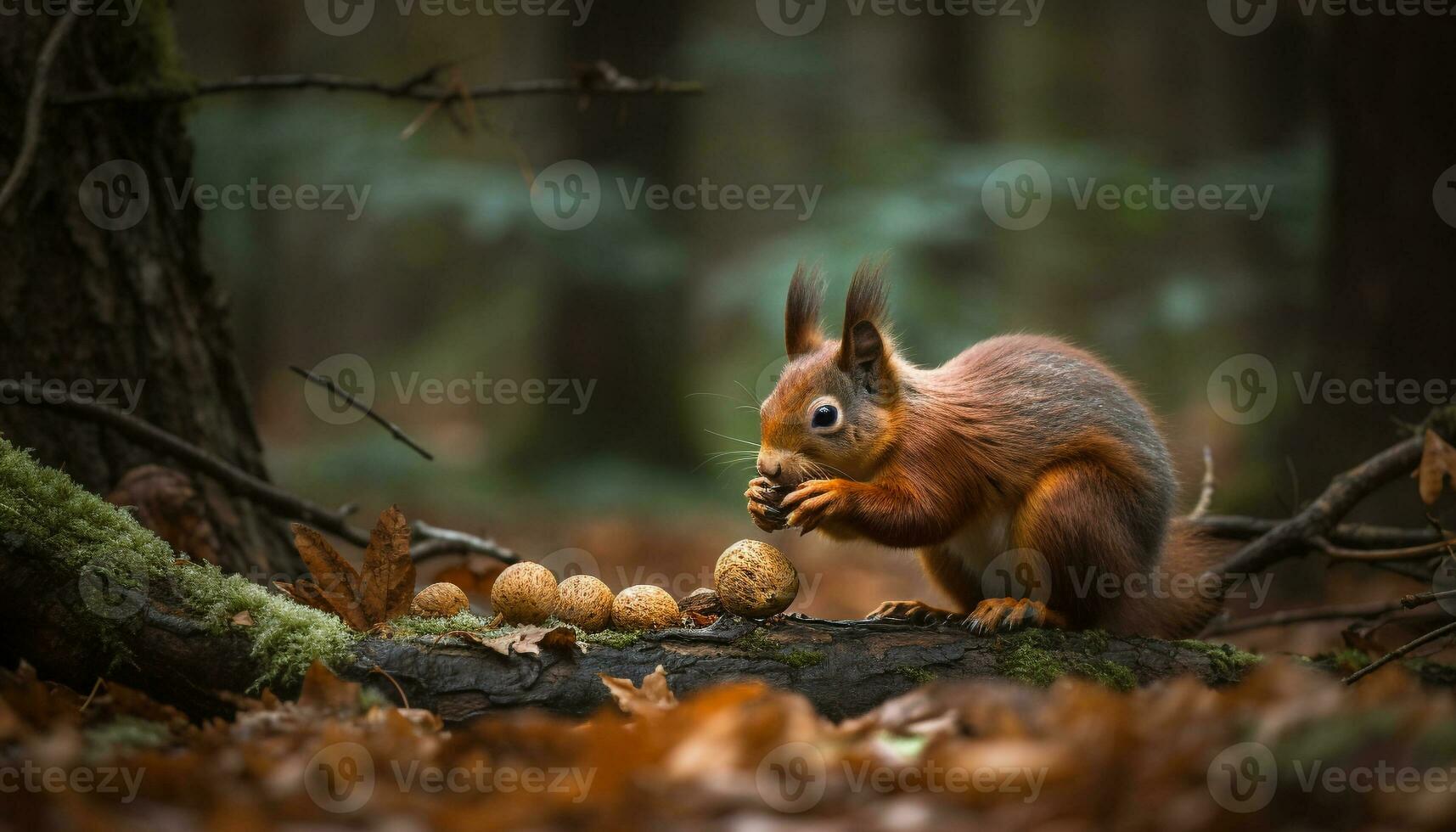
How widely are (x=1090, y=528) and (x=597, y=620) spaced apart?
1335mm

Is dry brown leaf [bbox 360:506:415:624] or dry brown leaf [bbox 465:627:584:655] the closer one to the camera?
dry brown leaf [bbox 465:627:584:655]

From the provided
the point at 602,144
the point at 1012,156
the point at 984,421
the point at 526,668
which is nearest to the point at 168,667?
the point at 526,668

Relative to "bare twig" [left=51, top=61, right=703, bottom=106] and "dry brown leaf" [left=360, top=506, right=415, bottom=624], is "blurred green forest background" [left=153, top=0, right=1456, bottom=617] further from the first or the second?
"dry brown leaf" [left=360, top=506, right=415, bottom=624]

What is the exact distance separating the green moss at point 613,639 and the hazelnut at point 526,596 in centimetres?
14

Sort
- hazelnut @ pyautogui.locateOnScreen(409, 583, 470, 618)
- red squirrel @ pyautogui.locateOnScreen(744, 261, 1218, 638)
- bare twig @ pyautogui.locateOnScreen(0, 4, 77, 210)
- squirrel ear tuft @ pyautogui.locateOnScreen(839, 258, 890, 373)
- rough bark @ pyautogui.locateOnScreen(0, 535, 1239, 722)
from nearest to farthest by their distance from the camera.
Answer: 1. rough bark @ pyautogui.locateOnScreen(0, 535, 1239, 722)
2. hazelnut @ pyautogui.locateOnScreen(409, 583, 470, 618)
3. red squirrel @ pyautogui.locateOnScreen(744, 261, 1218, 638)
4. bare twig @ pyautogui.locateOnScreen(0, 4, 77, 210)
5. squirrel ear tuft @ pyautogui.locateOnScreen(839, 258, 890, 373)

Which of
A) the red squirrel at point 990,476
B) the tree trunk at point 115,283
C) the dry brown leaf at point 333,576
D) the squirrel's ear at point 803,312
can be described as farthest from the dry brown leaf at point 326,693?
the squirrel's ear at point 803,312

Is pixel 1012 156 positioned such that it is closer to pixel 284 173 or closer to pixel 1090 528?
pixel 1090 528

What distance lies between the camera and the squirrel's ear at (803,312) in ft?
10.3

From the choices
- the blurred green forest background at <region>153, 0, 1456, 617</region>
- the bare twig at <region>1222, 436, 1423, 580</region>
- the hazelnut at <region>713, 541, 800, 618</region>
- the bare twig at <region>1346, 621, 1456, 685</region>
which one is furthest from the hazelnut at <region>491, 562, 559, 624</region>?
the bare twig at <region>1222, 436, 1423, 580</region>

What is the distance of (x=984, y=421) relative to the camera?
2.87 m

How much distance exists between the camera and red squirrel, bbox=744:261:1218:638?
2631 mm

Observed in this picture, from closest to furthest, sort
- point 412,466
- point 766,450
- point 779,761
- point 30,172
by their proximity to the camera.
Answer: point 779,761
point 766,450
point 30,172
point 412,466

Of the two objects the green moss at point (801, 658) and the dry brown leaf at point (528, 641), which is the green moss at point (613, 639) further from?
the green moss at point (801, 658)

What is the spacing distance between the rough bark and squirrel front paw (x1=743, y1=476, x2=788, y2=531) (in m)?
0.30
